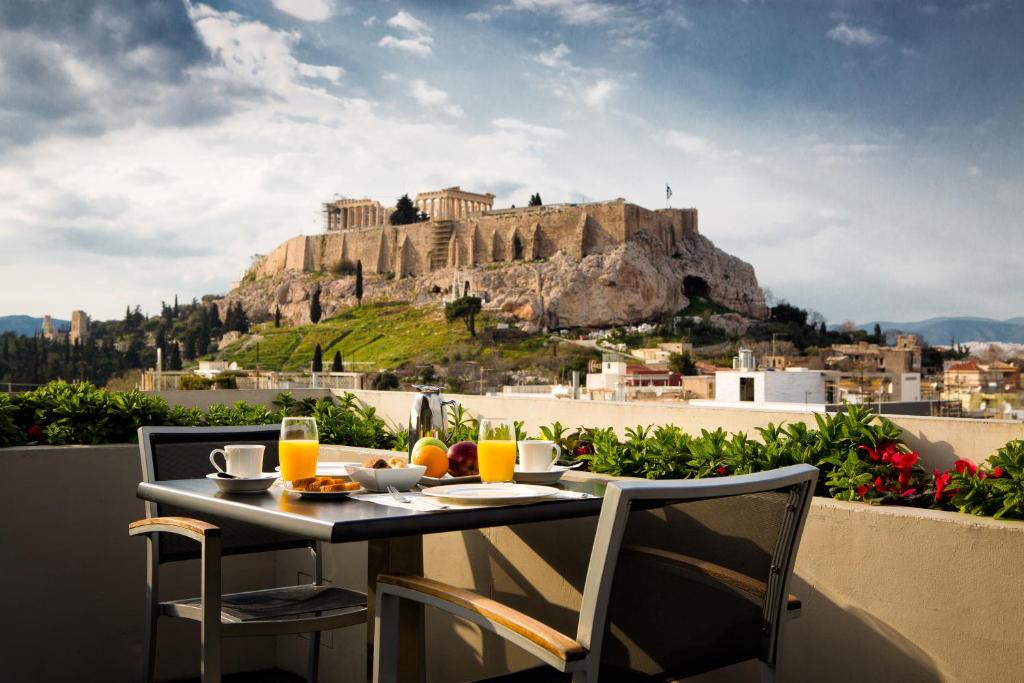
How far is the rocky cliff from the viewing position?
54.1 metres

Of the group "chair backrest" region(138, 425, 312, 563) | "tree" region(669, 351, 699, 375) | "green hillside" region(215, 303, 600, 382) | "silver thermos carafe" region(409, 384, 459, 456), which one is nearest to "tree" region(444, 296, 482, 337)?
"green hillside" region(215, 303, 600, 382)

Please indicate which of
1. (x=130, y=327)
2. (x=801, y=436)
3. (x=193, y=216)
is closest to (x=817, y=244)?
(x=193, y=216)

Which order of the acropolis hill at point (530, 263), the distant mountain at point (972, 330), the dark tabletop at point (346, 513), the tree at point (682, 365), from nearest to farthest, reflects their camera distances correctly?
1. the dark tabletop at point (346, 513)
2. the tree at point (682, 365)
3. the acropolis hill at point (530, 263)
4. the distant mountain at point (972, 330)

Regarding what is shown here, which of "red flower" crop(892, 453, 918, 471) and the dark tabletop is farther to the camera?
"red flower" crop(892, 453, 918, 471)

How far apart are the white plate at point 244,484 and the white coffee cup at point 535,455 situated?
0.50 metres

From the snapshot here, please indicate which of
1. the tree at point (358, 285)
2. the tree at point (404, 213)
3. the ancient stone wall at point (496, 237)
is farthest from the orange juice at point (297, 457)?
the tree at point (404, 213)

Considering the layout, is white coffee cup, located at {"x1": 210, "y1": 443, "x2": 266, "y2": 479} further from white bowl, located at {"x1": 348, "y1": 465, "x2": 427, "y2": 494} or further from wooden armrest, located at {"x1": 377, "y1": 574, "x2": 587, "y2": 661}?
wooden armrest, located at {"x1": 377, "y1": 574, "x2": 587, "y2": 661}

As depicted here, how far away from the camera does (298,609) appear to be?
213 cm

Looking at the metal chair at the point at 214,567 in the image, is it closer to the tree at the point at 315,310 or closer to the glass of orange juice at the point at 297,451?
the glass of orange juice at the point at 297,451

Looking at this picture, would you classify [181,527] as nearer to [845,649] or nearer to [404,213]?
[845,649]

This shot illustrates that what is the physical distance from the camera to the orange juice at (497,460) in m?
1.88

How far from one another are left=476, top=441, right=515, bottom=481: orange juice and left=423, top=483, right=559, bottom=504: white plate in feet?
0.13

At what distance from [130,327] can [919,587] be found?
72985mm

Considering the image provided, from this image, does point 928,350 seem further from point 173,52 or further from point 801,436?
point 801,436
